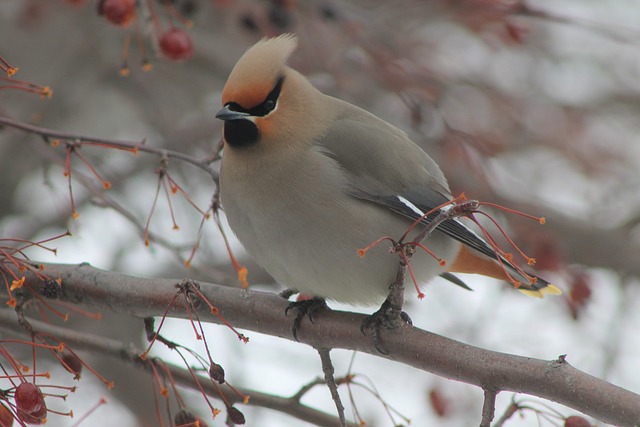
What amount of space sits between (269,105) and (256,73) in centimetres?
19

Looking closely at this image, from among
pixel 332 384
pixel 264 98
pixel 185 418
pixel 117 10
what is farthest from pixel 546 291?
pixel 117 10

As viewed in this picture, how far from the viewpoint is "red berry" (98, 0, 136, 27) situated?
3.86 m

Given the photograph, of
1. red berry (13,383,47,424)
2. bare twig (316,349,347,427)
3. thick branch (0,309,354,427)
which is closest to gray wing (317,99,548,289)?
bare twig (316,349,347,427)

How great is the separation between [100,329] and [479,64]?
4629 mm

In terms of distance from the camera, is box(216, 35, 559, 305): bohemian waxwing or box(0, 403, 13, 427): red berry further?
box(216, 35, 559, 305): bohemian waxwing

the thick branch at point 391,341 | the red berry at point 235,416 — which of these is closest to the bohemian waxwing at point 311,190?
the thick branch at point 391,341

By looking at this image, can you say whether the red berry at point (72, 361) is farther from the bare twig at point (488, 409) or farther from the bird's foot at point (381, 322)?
the bare twig at point (488, 409)

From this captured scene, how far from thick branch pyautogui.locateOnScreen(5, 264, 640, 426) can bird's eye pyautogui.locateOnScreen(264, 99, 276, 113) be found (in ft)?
2.55

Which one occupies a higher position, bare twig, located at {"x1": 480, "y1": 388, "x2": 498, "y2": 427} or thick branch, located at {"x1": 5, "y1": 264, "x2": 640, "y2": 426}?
thick branch, located at {"x1": 5, "y1": 264, "x2": 640, "y2": 426}

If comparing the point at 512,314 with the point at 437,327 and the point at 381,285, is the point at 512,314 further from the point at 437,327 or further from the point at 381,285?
the point at 381,285

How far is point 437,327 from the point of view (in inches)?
299

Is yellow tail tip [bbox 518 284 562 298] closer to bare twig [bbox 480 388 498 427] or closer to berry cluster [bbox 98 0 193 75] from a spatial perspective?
bare twig [bbox 480 388 498 427]

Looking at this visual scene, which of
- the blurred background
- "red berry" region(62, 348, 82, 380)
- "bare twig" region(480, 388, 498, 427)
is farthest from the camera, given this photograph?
the blurred background

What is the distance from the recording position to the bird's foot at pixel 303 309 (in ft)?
11.6
